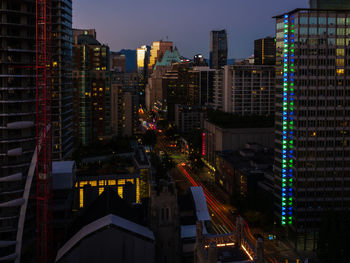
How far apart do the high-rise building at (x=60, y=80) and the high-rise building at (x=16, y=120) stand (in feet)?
134

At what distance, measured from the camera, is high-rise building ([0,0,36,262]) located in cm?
5284

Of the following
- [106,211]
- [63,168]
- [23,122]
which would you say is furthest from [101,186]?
[106,211]

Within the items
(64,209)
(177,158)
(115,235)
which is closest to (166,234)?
(115,235)

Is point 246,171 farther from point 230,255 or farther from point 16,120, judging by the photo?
point 16,120

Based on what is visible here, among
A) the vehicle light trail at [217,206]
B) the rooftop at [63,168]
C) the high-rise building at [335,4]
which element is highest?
the high-rise building at [335,4]

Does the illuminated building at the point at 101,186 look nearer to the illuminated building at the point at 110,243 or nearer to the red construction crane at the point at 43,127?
the red construction crane at the point at 43,127

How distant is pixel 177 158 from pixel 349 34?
95.0 meters

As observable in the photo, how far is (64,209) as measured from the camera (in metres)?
67.1

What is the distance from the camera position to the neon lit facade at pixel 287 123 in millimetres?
71438

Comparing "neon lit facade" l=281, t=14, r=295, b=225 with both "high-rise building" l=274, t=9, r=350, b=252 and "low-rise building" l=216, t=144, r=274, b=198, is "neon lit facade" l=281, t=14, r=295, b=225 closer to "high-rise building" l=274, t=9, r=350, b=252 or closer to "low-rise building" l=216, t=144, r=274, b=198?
"high-rise building" l=274, t=9, r=350, b=252

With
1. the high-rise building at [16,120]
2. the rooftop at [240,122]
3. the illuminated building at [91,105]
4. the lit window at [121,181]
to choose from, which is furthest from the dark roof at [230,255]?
the illuminated building at [91,105]

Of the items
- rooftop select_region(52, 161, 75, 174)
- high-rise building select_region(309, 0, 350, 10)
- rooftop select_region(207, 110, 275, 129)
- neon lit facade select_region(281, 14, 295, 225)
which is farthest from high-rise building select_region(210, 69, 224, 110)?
rooftop select_region(52, 161, 75, 174)

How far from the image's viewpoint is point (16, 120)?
54.8m

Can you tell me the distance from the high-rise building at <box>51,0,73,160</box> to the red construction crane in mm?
40783
